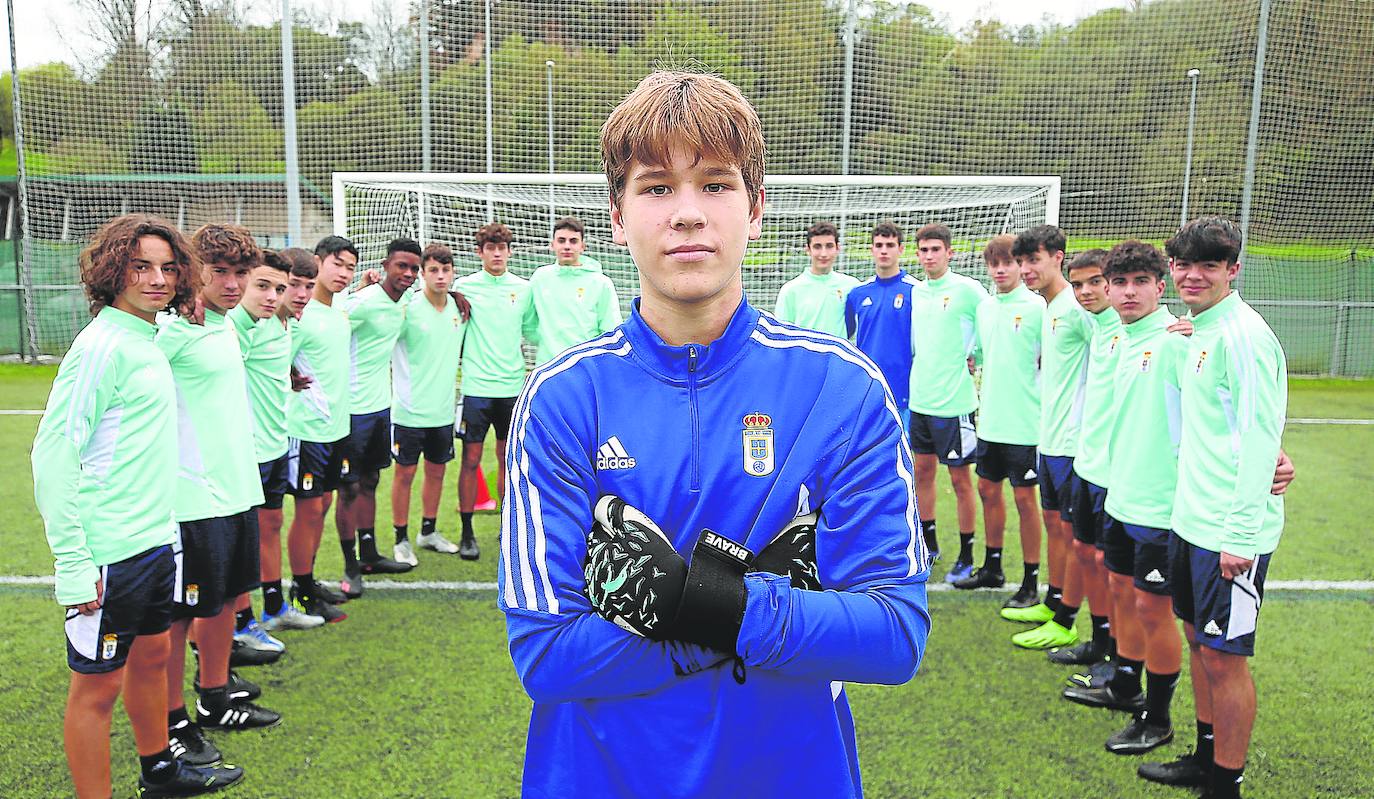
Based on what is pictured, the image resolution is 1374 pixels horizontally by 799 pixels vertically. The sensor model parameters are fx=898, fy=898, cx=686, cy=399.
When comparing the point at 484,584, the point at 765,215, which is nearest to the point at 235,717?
the point at 484,584

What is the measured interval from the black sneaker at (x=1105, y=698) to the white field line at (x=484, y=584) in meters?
1.50

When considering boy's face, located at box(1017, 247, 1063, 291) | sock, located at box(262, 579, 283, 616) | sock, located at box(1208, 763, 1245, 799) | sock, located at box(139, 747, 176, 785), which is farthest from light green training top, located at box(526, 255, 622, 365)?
sock, located at box(1208, 763, 1245, 799)

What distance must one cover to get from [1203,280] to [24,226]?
654 inches

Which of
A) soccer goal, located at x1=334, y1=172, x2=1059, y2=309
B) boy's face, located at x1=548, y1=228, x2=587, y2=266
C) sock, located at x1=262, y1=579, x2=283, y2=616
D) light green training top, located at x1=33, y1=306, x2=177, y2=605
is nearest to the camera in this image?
light green training top, located at x1=33, y1=306, x2=177, y2=605

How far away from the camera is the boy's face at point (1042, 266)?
5.02m

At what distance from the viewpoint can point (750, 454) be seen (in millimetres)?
1376

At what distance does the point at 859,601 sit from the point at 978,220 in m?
10.7

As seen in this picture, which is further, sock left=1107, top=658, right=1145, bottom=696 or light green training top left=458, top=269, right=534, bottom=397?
light green training top left=458, top=269, right=534, bottom=397

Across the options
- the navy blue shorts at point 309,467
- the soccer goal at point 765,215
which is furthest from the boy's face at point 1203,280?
the soccer goal at point 765,215

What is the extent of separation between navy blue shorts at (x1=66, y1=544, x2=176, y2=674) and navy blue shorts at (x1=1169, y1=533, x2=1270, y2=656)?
353 centimetres

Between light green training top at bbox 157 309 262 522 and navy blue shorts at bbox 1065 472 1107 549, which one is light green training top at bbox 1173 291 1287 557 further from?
light green training top at bbox 157 309 262 522

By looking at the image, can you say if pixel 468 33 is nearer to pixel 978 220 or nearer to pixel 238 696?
pixel 978 220

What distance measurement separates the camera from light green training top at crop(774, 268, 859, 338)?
23.9 ft

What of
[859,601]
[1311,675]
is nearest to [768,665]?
[859,601]
